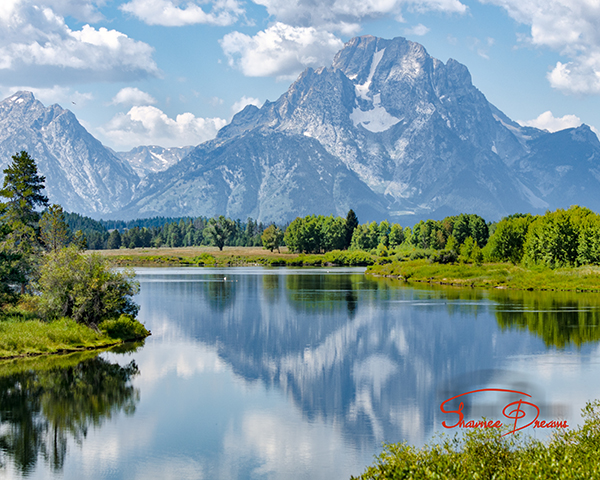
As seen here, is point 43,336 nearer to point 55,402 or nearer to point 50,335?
point 50,335

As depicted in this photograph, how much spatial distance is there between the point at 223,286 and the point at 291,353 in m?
60.9

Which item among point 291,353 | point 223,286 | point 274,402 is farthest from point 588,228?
point 274,402

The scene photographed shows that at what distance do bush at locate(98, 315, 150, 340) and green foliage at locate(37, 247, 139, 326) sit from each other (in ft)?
2.89

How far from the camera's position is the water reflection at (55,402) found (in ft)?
74.8

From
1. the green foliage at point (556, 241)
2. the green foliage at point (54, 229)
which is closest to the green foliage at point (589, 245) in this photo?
the green foliage at point (556, 241)

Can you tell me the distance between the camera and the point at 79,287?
41.8 metres

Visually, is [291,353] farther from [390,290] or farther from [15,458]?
[390,290]

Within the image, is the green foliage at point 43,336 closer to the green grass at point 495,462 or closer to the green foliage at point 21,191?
the green foliage at point 21,191

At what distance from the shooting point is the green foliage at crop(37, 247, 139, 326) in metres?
42.1

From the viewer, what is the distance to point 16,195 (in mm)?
66188

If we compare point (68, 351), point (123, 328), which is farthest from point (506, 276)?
point (68, 351)

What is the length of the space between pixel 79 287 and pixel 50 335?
151 inches
